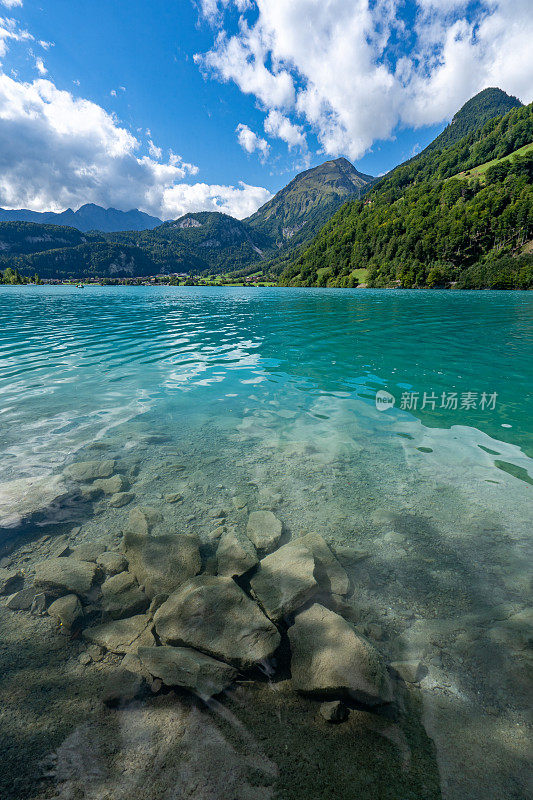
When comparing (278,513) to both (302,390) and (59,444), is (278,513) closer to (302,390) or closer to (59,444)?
(59,444)

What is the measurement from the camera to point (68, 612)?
4.46 metres

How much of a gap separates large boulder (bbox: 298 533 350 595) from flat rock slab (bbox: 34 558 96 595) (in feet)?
11.5

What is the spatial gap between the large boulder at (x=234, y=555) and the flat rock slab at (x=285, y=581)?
231mm

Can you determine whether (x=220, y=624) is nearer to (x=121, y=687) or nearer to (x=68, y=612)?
(x=121, y=687)

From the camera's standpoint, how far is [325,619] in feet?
13.3

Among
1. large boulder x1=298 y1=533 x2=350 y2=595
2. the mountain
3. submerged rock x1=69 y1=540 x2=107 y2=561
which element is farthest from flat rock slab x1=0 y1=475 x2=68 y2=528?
the mountain

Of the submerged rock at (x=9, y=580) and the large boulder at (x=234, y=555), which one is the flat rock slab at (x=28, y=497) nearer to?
the submerged rock at (x=9, y=580)

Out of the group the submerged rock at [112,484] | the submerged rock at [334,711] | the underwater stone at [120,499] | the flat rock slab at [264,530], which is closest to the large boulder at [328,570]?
the flat rock slab at [264,530]

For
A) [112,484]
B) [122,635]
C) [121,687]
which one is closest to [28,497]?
[112,484]

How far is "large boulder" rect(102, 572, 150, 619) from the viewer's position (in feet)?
15.1

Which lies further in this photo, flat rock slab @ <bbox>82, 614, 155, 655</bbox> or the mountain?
the mountain

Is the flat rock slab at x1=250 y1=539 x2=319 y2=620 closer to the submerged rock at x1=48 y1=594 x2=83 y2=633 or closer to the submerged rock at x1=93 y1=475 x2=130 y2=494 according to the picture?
the submerged rock at x1=48 y1=594 x2=83 y2=633

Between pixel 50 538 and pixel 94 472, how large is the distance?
2.22 meters

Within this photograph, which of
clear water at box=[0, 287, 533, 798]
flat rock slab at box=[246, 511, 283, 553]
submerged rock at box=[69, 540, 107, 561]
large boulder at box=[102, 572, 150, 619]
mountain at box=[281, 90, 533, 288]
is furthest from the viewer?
mountain at box=[281, 90, 533, 288]
